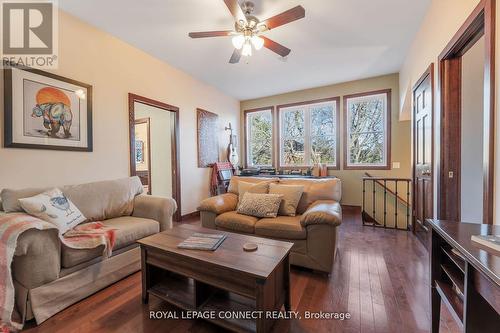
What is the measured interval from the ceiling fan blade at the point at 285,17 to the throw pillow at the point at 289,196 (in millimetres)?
1682

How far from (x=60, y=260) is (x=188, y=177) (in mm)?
2515

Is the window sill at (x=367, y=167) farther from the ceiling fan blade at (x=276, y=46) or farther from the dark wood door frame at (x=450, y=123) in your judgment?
the ceiling fan blade at (x=276, y=46)

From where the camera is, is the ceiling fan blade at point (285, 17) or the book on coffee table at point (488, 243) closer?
the book on coffee table at point (488, 243)

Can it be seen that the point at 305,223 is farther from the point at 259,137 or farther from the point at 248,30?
the point at 259,137

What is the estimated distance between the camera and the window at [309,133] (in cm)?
477

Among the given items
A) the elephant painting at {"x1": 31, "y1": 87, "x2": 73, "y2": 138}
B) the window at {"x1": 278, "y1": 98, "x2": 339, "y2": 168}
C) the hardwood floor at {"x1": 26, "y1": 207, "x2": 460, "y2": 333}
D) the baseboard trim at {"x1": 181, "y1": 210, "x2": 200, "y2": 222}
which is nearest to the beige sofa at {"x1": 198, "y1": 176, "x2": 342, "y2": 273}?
the hardwood floor at {"x1": 26, "y1": 207, "x2": 460, "y2": 333}

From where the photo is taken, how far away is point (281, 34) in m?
2.77

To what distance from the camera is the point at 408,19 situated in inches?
99.0

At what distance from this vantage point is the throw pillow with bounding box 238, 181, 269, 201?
2721 mm

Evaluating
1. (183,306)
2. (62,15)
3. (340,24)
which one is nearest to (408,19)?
(340,24)

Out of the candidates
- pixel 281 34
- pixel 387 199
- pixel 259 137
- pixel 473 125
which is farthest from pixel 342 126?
pixel 281 34

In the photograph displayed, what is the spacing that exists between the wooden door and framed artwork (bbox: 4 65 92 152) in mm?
3864

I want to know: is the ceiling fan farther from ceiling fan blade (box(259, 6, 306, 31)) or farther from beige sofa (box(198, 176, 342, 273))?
beige sofa (box(198, 176, 342, 273))

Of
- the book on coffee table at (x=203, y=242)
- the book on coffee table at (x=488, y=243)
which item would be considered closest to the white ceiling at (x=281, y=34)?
the book on coffee table at (x=203, y=242)
